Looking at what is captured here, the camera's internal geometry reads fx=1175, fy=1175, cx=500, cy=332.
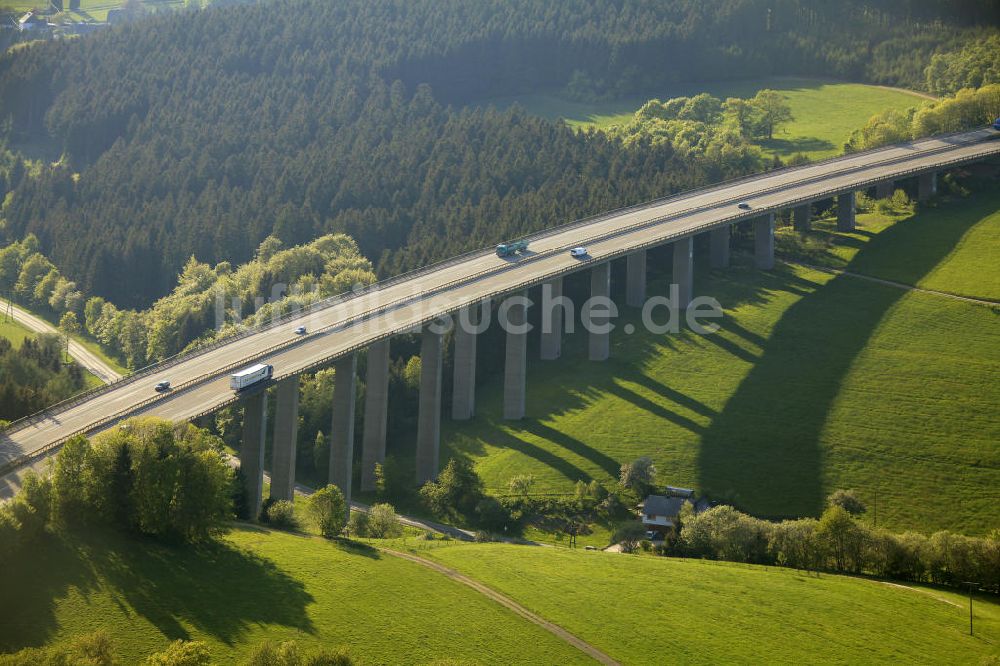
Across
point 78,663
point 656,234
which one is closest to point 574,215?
point 656,234

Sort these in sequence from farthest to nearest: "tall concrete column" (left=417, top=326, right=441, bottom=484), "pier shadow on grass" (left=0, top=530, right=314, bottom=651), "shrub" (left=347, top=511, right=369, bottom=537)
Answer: "tall concrete column" (left=417, top=326, right=441, bottom=484) < "shrub" (left=347, top=511, right=369, bottom=537) < "pier shadow on grass" (left=0, top=530, right=314, bottom=651)

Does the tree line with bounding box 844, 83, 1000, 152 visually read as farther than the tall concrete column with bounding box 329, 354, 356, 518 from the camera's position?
Yes

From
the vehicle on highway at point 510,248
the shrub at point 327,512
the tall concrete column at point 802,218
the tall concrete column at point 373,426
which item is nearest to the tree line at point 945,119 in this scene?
the tall concrete column at point 802,218

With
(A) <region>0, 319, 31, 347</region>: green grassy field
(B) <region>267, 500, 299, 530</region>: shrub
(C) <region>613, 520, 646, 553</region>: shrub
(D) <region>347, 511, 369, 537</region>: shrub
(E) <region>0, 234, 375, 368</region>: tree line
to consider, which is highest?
(E) <region>0, 234, 375, 368</region>: tree line

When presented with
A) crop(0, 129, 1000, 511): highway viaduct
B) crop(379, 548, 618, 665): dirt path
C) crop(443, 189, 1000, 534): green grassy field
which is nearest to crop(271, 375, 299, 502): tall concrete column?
crop(0, 129, 1000, 511): highway viaduct

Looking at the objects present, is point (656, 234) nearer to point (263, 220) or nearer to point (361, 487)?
point (361, 487)

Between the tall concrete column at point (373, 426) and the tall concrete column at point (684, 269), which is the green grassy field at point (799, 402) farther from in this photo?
the tall concrete column at point (373, 426)

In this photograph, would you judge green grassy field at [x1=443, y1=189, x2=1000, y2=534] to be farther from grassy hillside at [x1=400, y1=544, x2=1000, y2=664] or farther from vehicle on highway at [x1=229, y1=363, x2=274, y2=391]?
vehicle on highway at [x1=229, y1=363, x2=274, y2=391]
